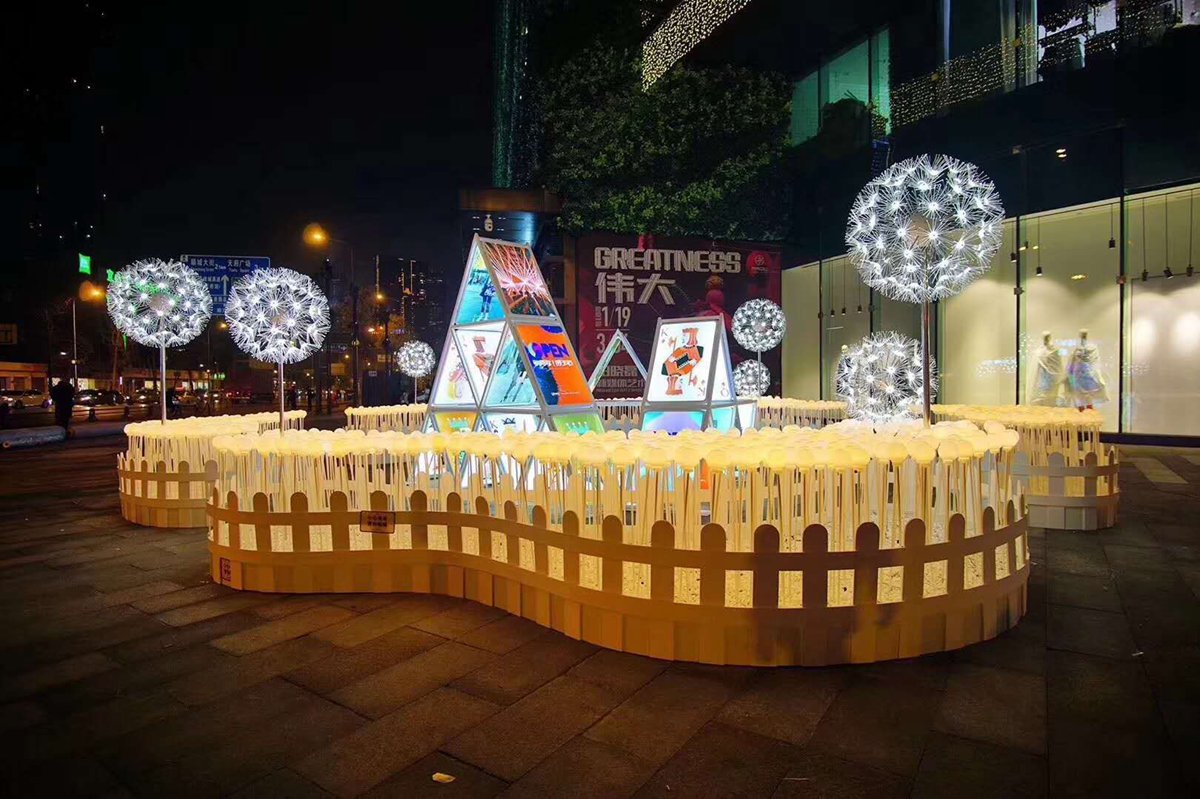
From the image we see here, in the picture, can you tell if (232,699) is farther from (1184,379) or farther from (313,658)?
(1184,379)

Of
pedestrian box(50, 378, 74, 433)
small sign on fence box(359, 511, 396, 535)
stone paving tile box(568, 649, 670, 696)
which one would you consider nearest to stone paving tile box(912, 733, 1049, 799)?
stone paving tile box(568, 649, 670, 696)

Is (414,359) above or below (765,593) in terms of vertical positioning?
above

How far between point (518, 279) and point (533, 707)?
20.5 feet

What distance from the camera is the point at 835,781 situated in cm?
261

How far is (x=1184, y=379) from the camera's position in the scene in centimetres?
1482

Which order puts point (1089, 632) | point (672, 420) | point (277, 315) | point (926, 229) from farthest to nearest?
1. point (672, 420)
2. point (277, 315)
3. point (926, 229)
4. point (1089, 632)

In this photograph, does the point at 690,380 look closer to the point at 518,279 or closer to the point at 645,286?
the point at 518,279

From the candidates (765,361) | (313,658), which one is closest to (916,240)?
(313,658)

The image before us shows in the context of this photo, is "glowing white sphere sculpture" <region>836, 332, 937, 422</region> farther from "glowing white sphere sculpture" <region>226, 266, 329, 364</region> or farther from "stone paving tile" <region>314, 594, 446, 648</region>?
"glowing white sphere sculpture" <region>226, 266, 329, 364</region>

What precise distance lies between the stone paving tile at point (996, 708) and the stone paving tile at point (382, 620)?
3.32m

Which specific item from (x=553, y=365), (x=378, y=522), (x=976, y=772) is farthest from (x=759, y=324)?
(x=976, y=772)

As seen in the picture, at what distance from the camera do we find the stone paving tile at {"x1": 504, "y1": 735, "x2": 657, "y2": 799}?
257cm

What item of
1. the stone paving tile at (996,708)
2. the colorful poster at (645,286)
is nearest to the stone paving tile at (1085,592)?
the stone paving tile at (996,708)

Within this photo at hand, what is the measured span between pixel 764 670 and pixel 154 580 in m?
5.17
